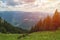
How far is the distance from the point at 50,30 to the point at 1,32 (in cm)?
50

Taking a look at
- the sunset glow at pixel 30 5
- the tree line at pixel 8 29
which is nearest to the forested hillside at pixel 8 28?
the tree line at pixel 8 29

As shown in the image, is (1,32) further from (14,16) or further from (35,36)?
(35,36)

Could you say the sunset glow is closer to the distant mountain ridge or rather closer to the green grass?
the distant mountain ridge

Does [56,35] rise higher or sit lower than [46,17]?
lower

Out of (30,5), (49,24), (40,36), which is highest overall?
(30,5)

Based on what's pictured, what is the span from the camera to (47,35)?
1.49 m

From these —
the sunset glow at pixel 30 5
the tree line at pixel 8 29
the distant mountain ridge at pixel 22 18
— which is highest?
the sunset glow at pixel 30 5

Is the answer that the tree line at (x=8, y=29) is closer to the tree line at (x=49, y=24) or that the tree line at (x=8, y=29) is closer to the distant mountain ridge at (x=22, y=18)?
the distant mountain ridge at (x=22, y=18)

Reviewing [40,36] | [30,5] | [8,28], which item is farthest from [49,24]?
[8,28]

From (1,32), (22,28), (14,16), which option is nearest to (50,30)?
(22,28)

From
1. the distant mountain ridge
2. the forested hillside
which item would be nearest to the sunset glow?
the distant mountain ridge

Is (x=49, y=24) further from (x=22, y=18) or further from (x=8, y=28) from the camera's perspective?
(x=8, y=28)

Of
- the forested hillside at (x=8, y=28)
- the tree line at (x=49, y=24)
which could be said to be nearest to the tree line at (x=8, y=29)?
the forested hillside at (x=8, y=28)

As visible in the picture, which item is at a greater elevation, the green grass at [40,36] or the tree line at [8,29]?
the tree line at [8,29]
